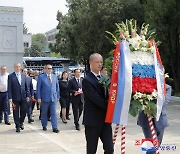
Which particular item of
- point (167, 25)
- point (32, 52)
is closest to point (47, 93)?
point (167, 25)

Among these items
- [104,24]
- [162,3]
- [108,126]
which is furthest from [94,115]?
[104,24]

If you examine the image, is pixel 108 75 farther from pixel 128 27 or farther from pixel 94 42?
pixel 94 42

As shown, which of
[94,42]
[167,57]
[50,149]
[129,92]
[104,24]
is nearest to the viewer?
[129,92]

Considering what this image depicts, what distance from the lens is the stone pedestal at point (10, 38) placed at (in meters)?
23.9

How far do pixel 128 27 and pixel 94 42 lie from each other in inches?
875

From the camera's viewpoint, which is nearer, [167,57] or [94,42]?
[167,57]

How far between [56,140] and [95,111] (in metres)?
3.92

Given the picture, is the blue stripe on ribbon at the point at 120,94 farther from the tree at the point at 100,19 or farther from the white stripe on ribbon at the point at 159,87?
the tree at the point at 100,19

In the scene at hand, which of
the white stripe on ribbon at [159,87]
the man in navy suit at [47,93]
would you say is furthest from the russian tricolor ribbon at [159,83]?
the man in navy suit at [47,93]

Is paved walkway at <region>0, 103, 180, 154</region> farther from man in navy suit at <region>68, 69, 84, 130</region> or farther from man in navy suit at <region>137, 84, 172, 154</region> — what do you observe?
man in navy suit at <region>137, 84, 172, 154</region>

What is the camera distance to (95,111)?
5199 millimetres

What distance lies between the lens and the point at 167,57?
2136cm

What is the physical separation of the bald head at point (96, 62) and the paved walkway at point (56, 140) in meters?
2.62

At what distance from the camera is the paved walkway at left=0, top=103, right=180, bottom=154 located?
7.64 m
